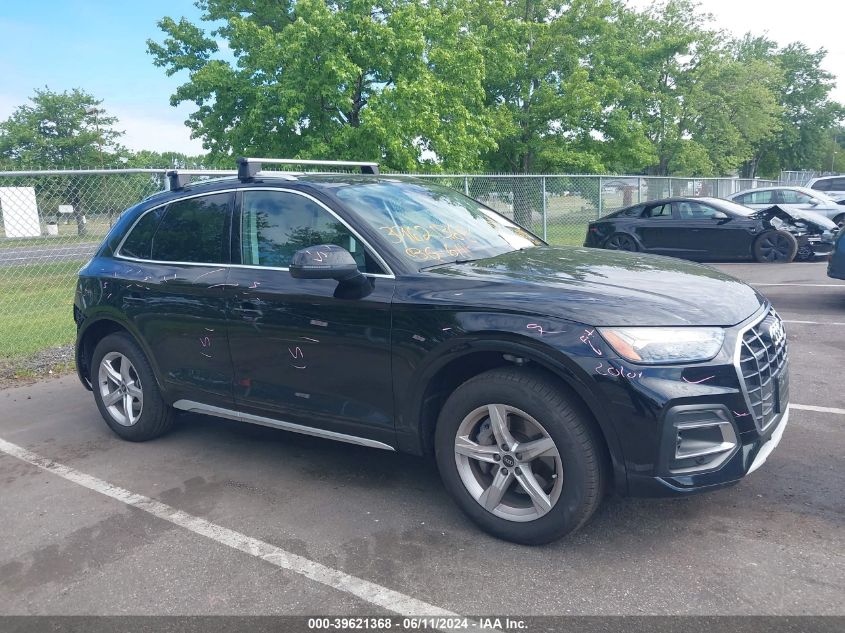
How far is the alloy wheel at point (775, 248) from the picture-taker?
13.3 metres

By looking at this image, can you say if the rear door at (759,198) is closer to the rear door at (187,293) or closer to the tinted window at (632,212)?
the tinted window at (632,212)

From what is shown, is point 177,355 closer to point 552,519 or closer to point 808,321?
point 552,519

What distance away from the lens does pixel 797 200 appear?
54.5ft

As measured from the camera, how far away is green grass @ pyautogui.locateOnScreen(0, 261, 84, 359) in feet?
27.2

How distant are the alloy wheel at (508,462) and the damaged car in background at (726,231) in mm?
11758

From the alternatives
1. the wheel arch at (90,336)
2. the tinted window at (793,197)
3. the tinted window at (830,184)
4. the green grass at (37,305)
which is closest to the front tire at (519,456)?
the wheel arch at (90,336)

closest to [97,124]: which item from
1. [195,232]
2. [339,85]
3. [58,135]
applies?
[58,135]

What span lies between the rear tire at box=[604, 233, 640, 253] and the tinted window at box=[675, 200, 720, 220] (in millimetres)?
1065

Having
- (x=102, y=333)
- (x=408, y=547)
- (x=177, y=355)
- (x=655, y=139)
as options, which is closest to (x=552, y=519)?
(x=408, y=547)

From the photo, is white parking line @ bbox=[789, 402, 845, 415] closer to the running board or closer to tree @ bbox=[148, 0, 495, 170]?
the running board

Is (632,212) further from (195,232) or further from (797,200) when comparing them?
(195,232)

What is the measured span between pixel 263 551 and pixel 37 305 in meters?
7.44

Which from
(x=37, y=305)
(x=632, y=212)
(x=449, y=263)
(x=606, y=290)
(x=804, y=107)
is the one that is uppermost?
(x=804, y=107)

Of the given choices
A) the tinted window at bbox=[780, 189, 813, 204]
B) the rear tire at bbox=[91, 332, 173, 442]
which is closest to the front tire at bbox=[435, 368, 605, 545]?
the rear tire at bbox=[91, 332, 173, 442]
